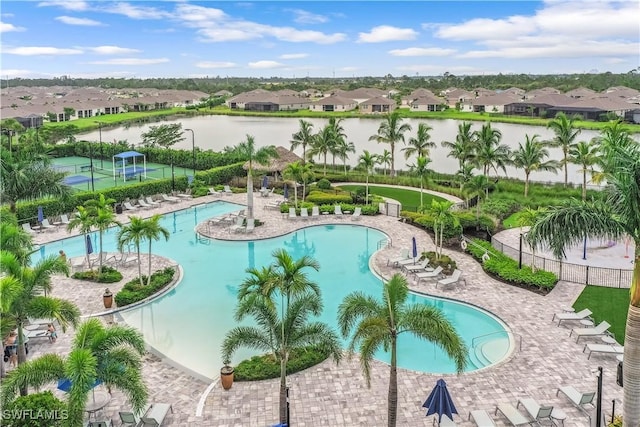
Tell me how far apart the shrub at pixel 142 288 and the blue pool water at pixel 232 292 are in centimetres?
42

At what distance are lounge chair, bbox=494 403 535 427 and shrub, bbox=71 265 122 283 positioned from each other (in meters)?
14.8

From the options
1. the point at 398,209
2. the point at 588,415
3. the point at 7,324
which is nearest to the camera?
the point at 7,324

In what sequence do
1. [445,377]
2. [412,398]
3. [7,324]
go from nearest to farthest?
[7,324] → [412,398] → [445,377]

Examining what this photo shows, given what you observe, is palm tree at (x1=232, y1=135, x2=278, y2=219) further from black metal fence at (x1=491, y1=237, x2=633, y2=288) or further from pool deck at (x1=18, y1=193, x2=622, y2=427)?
black metal fence at (x1=491, y1=237, x2=633, y2=288)

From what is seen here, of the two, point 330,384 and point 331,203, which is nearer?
point 330,384

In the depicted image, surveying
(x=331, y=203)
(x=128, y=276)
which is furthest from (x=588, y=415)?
(x=331, y=203)

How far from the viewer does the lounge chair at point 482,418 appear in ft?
38.7

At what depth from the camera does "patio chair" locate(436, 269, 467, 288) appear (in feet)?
67.2

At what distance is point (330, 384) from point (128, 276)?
11.2 meters

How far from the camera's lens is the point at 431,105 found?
9669 cm

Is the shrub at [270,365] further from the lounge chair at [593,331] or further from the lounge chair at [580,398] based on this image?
the lounge chair at [593,331]

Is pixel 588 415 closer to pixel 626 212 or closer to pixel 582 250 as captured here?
pixel 626 212

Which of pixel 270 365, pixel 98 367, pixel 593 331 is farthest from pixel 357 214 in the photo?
pixel 98 367

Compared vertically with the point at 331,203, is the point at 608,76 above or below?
above
